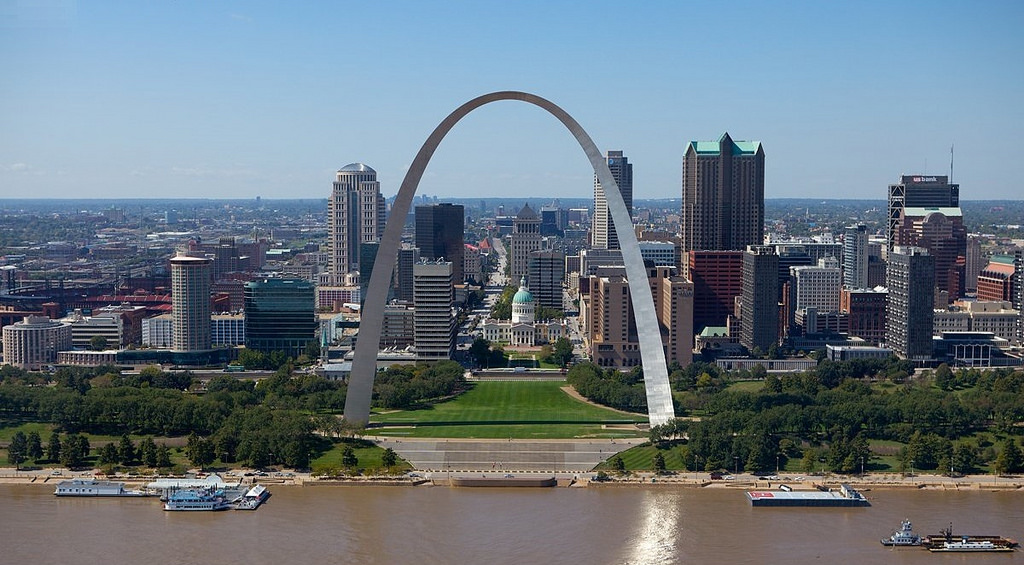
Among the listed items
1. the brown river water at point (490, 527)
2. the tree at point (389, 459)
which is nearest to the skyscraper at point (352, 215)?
the tree at point (389, 459)

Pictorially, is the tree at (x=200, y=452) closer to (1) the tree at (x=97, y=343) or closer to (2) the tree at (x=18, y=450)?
(2) the tree at (x=18, y=450)

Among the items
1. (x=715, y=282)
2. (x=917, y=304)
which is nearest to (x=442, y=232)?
(x=715, y=282)

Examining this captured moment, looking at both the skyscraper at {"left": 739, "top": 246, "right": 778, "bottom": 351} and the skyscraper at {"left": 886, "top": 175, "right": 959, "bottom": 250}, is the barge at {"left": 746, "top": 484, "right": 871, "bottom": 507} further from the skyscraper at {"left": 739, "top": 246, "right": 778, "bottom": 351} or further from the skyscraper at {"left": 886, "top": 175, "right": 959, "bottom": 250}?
the skyscraper at {"left": 886, "top": 175, "right": 959, "bottom": 250}

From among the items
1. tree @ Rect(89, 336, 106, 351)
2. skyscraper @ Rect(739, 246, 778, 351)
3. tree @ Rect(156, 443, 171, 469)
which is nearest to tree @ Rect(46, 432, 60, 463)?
tree @ Rect(156, 443, 171, 469)

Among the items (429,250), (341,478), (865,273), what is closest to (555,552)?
(341,478)

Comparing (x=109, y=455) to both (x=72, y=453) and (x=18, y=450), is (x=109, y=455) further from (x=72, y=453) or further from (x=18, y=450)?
(x=18, y=450)

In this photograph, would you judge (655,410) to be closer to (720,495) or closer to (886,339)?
(720,495)

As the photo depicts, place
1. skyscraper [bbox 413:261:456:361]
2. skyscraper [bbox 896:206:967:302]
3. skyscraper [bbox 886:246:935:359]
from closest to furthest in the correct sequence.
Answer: skyscraper [bbox 413:261:456:361], skyscraper [bbox 886:246:935:359], skyscraper [bbox 896:206:967:302]
